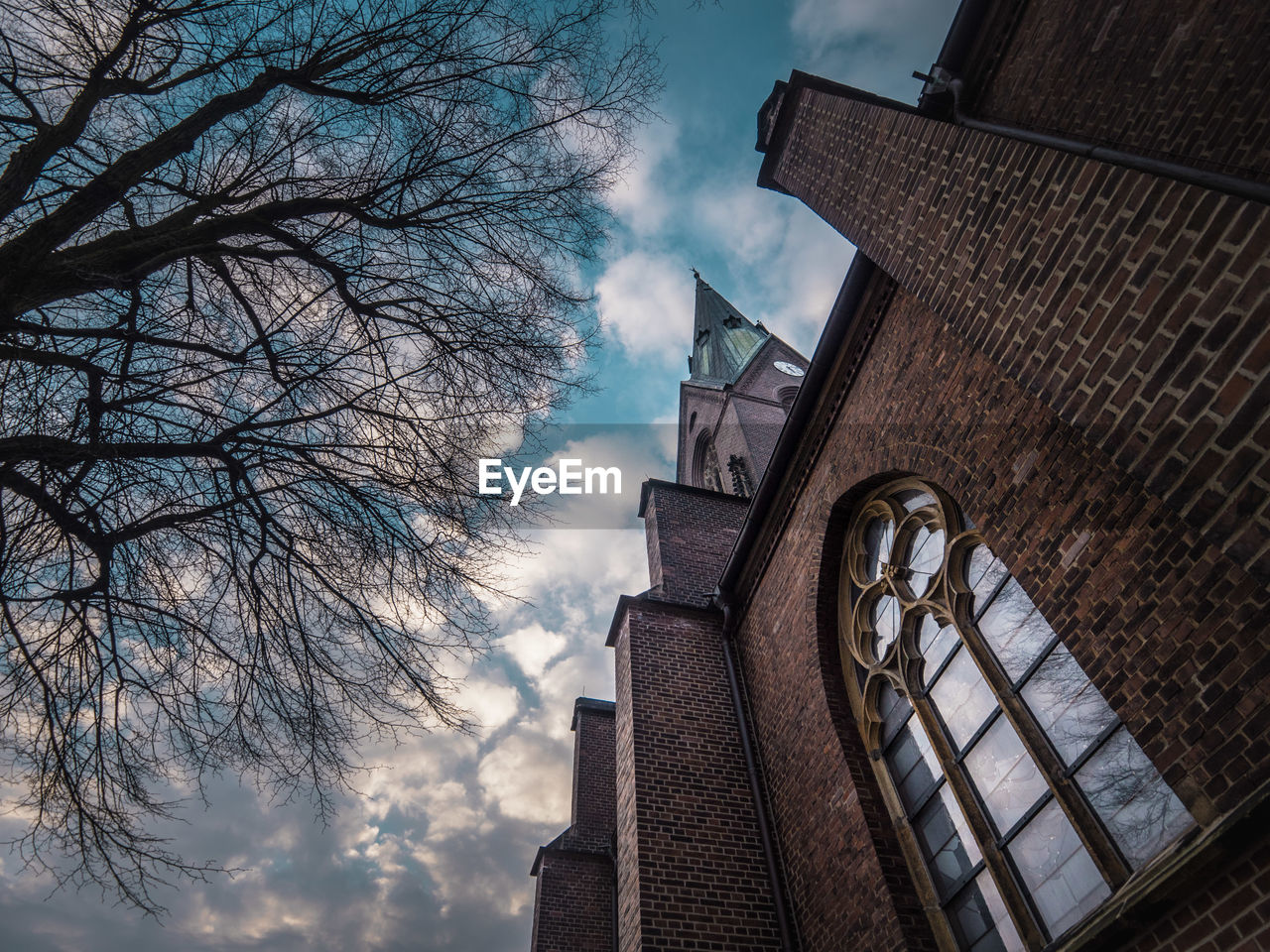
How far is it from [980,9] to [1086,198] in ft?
9.99

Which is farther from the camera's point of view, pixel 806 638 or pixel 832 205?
pixel 806 638

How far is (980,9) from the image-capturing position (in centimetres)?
511

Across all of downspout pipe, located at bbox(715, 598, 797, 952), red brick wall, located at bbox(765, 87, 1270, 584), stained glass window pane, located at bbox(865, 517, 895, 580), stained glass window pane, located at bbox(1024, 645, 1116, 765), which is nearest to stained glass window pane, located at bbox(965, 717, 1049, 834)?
stained glass window pane, located at bbox(1024, 645, 1116, 765)

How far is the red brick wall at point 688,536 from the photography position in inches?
394

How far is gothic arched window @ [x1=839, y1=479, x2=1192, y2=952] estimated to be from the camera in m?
3.63

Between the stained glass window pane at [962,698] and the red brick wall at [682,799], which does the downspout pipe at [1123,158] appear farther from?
the red brick wall at [682,799]

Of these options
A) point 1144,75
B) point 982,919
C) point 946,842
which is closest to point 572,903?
point 946,842

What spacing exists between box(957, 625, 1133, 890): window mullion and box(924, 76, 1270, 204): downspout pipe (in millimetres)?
3139

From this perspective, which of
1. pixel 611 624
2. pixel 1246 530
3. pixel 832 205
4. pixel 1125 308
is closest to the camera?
pixel 1246 530

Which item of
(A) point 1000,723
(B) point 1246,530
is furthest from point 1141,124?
(A) point 1000,723

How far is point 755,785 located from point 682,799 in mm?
860

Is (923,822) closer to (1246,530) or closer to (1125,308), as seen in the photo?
(1246,530)

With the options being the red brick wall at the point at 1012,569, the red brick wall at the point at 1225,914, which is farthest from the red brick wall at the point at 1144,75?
the red brick wall at the point at 1225,914

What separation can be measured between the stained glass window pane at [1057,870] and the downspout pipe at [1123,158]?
3435mm
